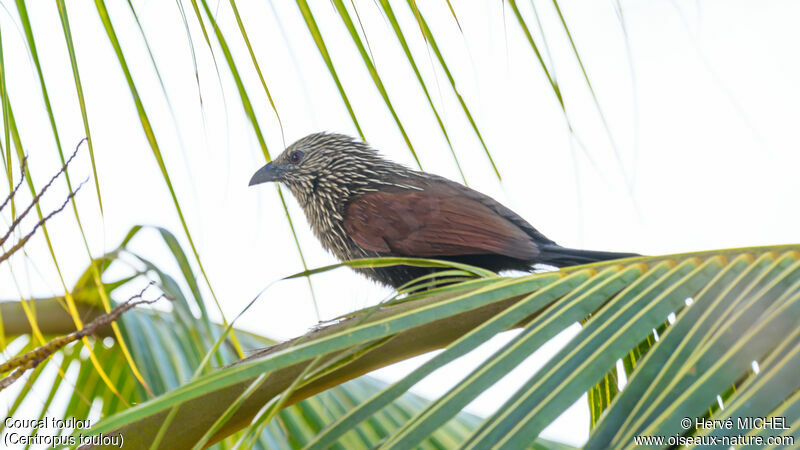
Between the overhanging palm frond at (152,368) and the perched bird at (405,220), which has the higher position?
the perched bird at (405,220)

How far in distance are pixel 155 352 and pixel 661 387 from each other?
1.82m

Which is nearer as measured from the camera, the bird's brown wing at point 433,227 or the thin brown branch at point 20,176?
the thin brown branch at point 20,176

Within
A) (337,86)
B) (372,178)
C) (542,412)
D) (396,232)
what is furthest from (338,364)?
(372,178)

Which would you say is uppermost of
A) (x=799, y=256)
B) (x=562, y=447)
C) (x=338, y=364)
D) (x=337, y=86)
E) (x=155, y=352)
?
(x=337, y=86)

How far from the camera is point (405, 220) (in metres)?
2.76

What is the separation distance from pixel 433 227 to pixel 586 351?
1.78 meters

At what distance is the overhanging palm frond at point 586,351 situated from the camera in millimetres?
823

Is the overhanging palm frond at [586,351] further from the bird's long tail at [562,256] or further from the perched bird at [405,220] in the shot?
the bird's long tail at [562,256]

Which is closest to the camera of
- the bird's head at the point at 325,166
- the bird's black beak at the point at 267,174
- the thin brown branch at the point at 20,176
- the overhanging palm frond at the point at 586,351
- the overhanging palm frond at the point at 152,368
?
the overhanging palm frond at the point at 586,351

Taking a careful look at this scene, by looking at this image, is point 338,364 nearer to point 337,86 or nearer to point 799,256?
point 337,86

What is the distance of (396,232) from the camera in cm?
276

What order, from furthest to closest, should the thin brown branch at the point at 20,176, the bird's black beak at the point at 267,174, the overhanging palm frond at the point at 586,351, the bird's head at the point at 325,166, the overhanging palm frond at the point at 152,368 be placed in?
the bird's black beak at the point at 267,174 → the bird's head at the point at 325,166 → the overhanging palm frond at the point at 152,368 → the thin brown branch at the point at 20,176 → the overhanging palm frond at the point at 586,351

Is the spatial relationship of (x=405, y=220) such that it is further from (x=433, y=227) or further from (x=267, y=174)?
(x=267, y=174)

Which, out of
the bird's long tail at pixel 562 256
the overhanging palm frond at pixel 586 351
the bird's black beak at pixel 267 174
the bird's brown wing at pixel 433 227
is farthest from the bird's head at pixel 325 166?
the overhanging palm frond at pixel 586 351
